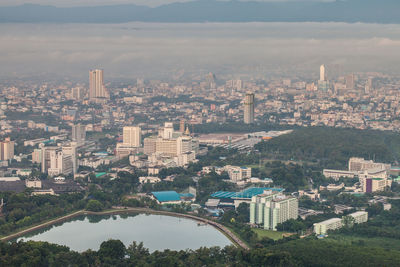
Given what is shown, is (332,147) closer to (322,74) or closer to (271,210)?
(271,210)

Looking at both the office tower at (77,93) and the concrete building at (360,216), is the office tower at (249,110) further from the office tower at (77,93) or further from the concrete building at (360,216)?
the concrete building at (360,216)

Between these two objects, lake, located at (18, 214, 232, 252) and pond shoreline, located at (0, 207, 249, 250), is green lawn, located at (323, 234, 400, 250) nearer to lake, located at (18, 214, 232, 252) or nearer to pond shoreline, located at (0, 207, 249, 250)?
pond shoreline, located at (0, 207, 249, 250)

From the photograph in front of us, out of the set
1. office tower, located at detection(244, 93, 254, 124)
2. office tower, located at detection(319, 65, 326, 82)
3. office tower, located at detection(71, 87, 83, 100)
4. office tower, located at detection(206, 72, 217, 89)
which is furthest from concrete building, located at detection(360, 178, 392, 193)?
office tower, located at detection(206, 72, 217, 89)

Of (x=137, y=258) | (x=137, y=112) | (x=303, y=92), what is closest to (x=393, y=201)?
(x=137, y=258)

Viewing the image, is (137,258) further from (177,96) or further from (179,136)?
(177,96)

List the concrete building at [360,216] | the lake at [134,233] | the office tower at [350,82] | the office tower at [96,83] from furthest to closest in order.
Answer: the office tower at [350,82], the office tower at [96,83], the concrete building at [360,216], the lake at [134,233]

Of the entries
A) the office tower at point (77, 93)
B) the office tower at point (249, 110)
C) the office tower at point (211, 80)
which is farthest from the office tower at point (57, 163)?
the office tower at point (211, 80)
